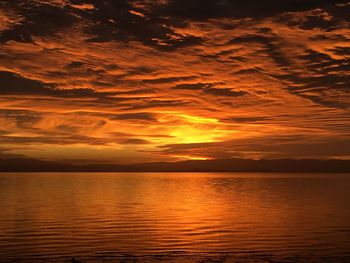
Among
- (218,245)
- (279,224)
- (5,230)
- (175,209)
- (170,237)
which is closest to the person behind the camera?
(218,245)

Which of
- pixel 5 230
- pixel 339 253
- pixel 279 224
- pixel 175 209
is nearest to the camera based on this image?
pixel 339 253

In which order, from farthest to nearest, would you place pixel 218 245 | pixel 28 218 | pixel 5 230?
pixel 28 218
pixel 5 230
pixel 218 245

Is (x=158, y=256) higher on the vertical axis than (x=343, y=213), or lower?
higher

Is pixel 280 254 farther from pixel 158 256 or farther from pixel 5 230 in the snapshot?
pixel 5 230

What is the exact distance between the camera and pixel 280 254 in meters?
37.2

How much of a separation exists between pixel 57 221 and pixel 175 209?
2324cm

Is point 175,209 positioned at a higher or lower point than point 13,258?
lower

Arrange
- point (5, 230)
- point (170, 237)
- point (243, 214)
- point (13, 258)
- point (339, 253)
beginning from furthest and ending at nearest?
point (243, 214) < point (5, 230) < point (170, 237) < point (339, 253) < point (13, 258)

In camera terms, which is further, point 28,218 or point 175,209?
point 175,209

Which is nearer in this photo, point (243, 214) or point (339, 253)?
point (339, 253)

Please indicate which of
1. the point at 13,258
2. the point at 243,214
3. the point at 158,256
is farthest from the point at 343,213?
the point at 13,258

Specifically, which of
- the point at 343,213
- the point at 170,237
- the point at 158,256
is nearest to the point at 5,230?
the point at 170,237

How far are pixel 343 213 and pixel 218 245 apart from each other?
34.3 meters

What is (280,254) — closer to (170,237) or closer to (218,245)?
(218,245)
